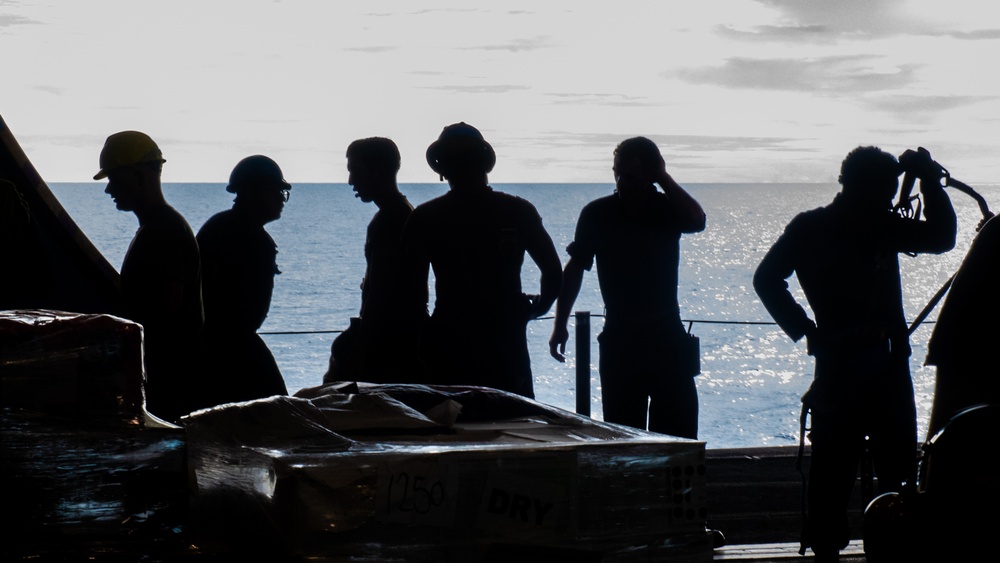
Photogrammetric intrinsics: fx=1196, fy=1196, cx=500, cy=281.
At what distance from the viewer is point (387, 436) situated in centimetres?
225

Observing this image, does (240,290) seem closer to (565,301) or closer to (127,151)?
(127,151)

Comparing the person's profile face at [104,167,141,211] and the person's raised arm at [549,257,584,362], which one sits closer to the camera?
the person's profile face at [104,167,141,211]

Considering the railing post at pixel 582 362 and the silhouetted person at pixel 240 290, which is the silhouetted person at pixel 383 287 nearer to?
the silhouetted person at pixel 240 290

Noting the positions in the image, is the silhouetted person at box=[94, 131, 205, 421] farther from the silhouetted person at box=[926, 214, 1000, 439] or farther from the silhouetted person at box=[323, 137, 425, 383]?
the silhouetted person at box=[926, 214, 1000, 439]

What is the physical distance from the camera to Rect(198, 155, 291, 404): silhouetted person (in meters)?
4.38

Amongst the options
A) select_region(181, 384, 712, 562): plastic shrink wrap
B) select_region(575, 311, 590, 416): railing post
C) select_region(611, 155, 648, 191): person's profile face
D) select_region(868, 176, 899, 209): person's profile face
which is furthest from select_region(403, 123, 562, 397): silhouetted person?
select_region(575, 311, 590, 416): railing post

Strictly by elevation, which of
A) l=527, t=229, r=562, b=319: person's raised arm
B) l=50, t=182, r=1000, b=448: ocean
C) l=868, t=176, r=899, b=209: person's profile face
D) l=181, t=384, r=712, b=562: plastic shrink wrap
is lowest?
l=50, t=182, r=1000, b=448: ocean

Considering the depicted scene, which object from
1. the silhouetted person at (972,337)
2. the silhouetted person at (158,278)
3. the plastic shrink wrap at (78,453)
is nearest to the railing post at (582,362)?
the silhouetted person at (158,278)

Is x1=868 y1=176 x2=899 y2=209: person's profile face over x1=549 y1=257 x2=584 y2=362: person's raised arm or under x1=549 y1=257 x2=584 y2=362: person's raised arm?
over

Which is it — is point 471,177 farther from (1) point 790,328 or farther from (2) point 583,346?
(2) point 583,346

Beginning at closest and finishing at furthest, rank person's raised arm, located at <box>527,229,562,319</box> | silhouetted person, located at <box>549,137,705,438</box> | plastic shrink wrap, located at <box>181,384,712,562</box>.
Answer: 1. plastic shrink wrap, located at <box>181,384,712,562</box>
2. person's raised arm, located at <box>527,229,562,319</box>
3. silhouetted person, located at <box>549,137,705,438</box>

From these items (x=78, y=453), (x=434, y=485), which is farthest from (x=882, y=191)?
(x=78, y=453)

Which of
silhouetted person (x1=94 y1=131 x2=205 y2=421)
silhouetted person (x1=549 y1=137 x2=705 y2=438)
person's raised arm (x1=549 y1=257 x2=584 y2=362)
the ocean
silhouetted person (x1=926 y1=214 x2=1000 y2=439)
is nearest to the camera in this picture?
silhouetted person (x1=926 y1=214 x2=1000 y2=439)

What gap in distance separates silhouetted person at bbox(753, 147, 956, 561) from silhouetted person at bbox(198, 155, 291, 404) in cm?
196
